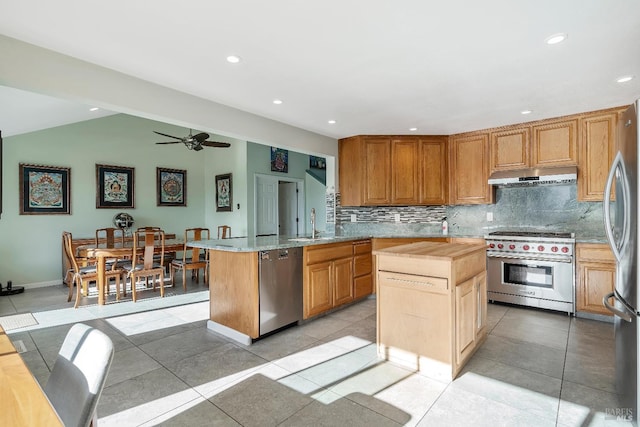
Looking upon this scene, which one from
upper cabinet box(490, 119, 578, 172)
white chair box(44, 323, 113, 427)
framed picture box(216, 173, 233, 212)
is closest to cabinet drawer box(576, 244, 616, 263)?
upper cabinet box(490, 119, 578, 172)

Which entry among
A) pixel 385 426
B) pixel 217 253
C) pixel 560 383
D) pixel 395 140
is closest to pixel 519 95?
pixel 395 140

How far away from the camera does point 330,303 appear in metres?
3.67

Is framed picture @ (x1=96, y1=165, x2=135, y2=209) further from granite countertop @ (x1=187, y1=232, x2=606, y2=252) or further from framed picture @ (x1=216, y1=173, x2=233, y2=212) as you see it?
granite countertop @ (x1=187, y1=232, x2=606, y2=252)

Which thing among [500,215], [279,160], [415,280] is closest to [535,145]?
[500,215]

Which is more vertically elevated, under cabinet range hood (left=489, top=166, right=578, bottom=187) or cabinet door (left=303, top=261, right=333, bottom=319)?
under cabinet range hood (left=489, top=166, right=578, bottom=187)

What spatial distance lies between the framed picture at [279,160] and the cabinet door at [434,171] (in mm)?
3782

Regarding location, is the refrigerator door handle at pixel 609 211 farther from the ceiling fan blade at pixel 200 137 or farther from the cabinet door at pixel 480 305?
the ceiling fan blade at pixel 200 137

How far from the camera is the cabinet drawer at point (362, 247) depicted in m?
4.06

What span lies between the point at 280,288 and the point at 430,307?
4.67 feet

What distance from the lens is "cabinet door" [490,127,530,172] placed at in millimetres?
4082

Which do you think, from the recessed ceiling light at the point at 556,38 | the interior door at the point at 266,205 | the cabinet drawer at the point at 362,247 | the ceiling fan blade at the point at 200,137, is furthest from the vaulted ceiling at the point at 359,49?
the interior door at the point at 266,205

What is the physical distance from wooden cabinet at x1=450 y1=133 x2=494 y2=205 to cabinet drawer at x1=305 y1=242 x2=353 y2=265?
189 cm

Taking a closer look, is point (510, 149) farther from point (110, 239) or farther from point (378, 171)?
point (110, 239)

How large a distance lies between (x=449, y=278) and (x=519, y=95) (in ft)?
7.08
